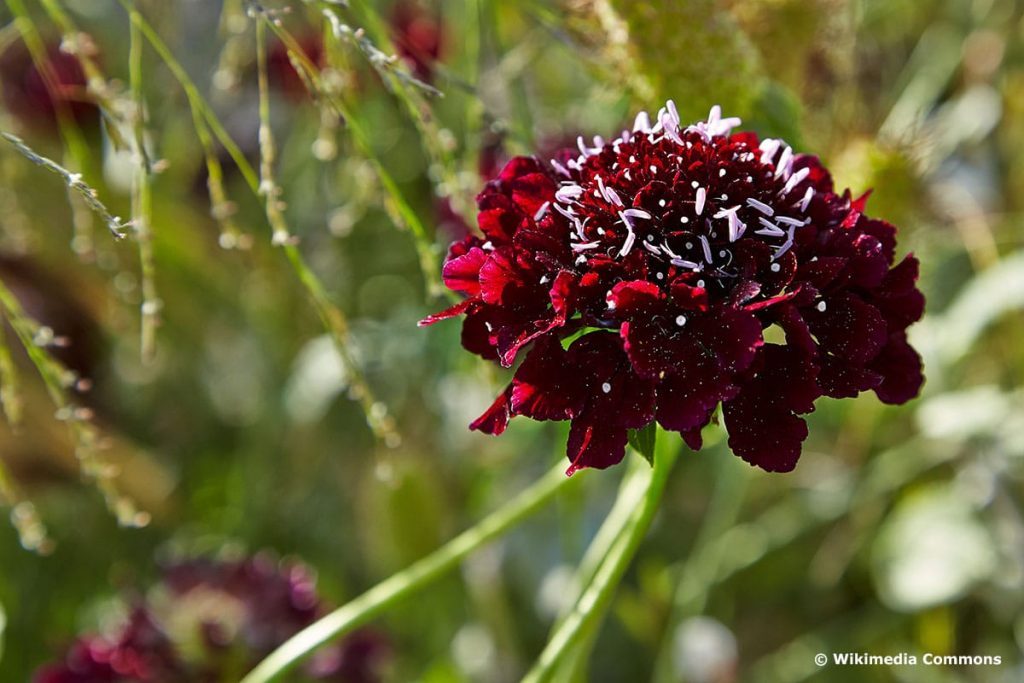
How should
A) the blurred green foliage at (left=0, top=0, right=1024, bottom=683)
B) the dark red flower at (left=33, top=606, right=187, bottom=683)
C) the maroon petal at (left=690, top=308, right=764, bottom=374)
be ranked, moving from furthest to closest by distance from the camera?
the blurred green foliage at (left=0, top=0, right=1024, bottom=683) → the dark red flower at (left=33, top=606, right=187, bottom=683) → the maroon petal at (left=690, top=308, right=764, bottom=374)

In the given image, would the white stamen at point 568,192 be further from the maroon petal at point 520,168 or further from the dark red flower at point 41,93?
the dark red flower at point 41,93

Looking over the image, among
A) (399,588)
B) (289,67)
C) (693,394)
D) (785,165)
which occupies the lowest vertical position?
(399,588)

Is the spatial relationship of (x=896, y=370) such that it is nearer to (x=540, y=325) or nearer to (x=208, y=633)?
(x=540, y=325)

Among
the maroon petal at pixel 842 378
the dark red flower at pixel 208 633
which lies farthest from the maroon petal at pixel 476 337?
the dark red flower at pixel 208 633

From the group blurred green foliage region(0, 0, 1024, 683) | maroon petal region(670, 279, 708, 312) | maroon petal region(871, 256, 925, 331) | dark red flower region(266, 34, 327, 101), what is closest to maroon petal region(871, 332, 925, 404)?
maroon petal region(871, 256, 925, 331)

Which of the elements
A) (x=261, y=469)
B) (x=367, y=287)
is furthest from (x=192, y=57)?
(x=261, y=469)

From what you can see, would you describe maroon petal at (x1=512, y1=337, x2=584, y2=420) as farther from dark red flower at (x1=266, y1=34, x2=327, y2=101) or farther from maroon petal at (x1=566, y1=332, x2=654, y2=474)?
dark red flower at (x1=266, y1=34, x2=327, y2=101)

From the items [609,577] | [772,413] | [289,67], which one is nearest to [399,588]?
[609,577]
